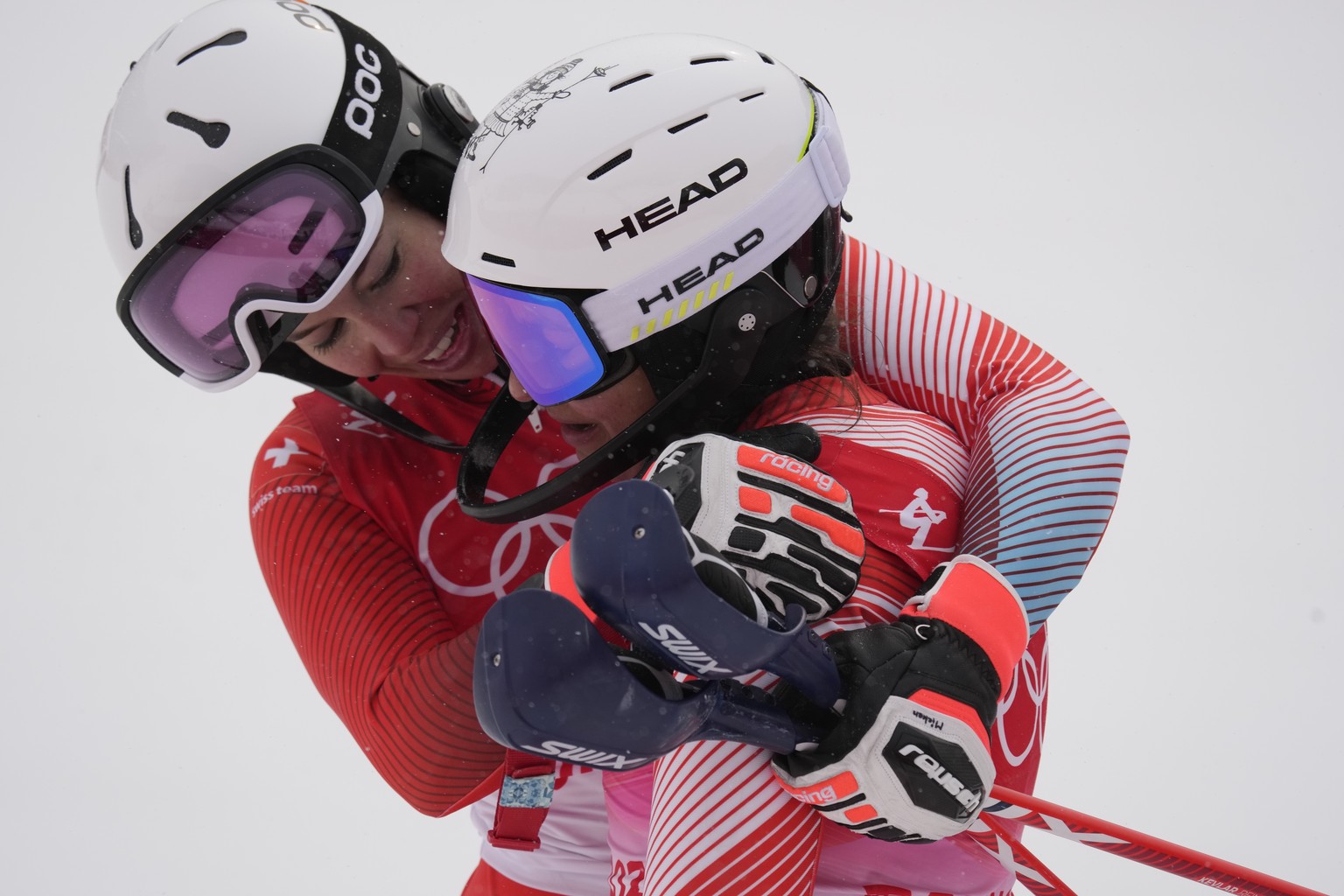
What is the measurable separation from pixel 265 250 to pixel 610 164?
60 centimetres

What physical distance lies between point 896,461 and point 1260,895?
2.43ft

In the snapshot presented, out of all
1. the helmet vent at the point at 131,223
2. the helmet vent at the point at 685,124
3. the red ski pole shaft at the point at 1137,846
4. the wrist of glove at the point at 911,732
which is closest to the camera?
the wrist of glove at the point at 911,732

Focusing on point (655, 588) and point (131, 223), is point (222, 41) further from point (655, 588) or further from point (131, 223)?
point (655, 588)

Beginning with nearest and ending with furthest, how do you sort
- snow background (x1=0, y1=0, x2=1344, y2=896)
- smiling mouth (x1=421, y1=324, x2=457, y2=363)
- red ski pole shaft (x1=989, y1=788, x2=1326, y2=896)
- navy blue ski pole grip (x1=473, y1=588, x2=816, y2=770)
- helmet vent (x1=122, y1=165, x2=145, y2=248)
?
1. navy blue ski pole grip (x1=473, y1=588, x2=816, y2=770)
2. red ski pole shaft (x1=989, y1=788, x2=1326, y2=896)
3. helmet vent (x1=122, y1=165, x2=145, y2=248)
4. smiling mouth (x1=421, y1=324, x2=457, y2=363)
5. snow background (x1=0, y1=0, x2=1344, y2=896)

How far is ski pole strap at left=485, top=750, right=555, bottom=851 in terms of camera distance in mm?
1792

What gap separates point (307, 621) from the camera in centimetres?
198

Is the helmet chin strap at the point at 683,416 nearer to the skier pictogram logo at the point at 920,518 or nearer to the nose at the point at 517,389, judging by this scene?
the nose at the point at 517,389

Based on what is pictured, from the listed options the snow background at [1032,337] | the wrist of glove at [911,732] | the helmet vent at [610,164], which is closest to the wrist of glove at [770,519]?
the wrist of glove at [911,732]

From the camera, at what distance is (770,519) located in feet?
4.33

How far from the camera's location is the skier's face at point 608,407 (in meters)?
1.72

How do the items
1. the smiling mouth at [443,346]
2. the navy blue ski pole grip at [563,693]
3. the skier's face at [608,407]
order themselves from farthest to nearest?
the smiling mouth at [443,346] → the skier's face at [608,407] → the navy blue ski pole grip at [563,693]

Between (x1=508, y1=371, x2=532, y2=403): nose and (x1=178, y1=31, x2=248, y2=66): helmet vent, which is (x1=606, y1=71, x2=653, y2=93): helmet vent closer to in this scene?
(x1=508, y1=371, x2=532, y2=403): nose

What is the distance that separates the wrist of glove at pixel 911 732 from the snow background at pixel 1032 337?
1.99 metres

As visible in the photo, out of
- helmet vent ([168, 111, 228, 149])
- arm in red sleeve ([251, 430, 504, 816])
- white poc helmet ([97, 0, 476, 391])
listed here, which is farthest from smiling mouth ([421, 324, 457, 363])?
helmet vent ([168, 111, 228, 149])
